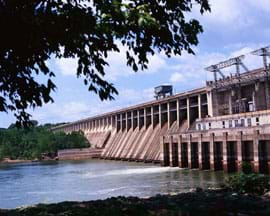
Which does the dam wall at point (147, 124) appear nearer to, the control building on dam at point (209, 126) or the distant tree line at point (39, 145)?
the control building on dam at point (209, 126)

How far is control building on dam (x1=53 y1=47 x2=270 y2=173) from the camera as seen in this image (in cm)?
5491

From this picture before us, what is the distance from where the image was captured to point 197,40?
956cm

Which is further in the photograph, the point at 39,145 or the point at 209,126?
the point at 39,145

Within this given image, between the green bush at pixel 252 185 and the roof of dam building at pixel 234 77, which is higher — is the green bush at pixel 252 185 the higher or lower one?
the lower one

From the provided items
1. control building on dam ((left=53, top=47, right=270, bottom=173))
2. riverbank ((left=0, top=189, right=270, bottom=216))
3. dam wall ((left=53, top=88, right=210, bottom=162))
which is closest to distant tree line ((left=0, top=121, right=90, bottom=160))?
dam wall ((left=53, top=88, right=210, bottom=162))

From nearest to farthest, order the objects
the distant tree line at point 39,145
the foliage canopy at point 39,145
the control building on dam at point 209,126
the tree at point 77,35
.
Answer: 1. the tree at point 77,35
2. the control building on dam at point 209,126
3. the distant tree line at point 39,145
4. the foliage canopy at point 39,145

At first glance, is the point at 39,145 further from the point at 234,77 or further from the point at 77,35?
the point at 77,35

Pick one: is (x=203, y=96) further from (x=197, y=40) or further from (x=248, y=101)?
(x=197, y=40)

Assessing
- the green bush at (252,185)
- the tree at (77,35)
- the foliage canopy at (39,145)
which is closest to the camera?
the tree at (77,35)

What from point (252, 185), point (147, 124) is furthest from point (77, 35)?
point (147, 124)

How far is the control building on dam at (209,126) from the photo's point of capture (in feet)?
180

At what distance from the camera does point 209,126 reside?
7388cm

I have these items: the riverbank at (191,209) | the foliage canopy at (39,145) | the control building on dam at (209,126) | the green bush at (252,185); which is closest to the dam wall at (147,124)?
the control building on dam at (209,126)

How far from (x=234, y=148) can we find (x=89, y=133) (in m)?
112
